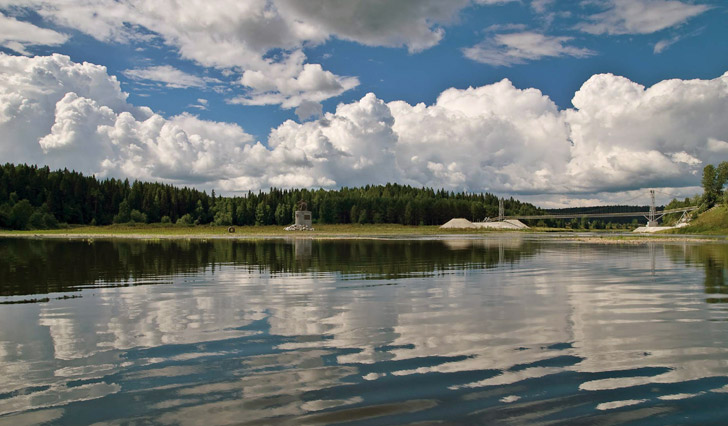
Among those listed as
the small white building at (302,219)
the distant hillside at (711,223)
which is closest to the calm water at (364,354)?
the distant hillside at (711,223)

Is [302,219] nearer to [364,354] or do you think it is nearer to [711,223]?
[711,223]

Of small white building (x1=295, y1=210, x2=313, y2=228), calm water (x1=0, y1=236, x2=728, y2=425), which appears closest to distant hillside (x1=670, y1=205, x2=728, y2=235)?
small white building (x1=295, y1=210, x2=313, y2=228)

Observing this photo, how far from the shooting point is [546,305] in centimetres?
2214

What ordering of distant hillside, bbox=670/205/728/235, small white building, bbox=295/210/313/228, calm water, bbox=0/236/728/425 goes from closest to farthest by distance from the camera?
calm water, bbox=0/236/728/425, distant hillside, bbox=670/205/728/235, small white building, bbox=295/210/313/228

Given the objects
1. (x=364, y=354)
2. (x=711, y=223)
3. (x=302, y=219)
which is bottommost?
(x=364, y=354)

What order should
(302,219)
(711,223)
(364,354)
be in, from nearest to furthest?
(364,354) → (711,223) → (302,219)

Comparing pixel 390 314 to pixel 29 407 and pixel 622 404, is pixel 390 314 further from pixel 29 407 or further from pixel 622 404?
pixel 29 407

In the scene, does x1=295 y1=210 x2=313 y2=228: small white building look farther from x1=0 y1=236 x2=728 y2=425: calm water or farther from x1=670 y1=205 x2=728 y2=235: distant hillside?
x1=0 y1=236 x2=728 y2=425: calm water

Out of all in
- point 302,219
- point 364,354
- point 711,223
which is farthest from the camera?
point 302,219

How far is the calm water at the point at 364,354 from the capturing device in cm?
998

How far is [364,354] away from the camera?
46.1ft

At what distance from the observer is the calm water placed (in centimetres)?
998

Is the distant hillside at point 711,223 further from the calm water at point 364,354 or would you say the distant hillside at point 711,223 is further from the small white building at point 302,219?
the calm water at point 364,354

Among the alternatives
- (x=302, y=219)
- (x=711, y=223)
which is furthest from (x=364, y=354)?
(x=711, y=223)
